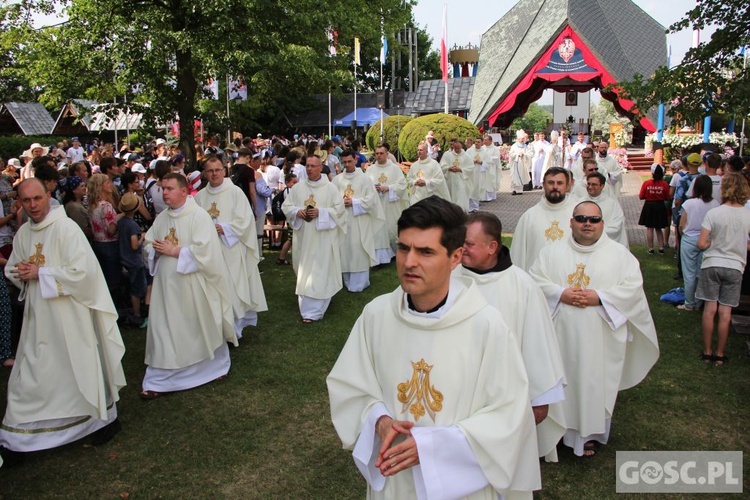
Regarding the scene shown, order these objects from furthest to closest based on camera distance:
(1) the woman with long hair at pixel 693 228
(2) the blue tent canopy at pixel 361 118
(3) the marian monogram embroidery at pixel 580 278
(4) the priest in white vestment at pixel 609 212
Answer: (2) the blue tent canopy at pixel 361 118 → (1) the woman with long hair at pixel 693 228 → (4) the priest in white vestment at pixel 609 212 → (3) the marian monogram embroidery at pixel 580 278

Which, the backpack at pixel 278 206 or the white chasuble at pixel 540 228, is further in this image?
the backpack at pixel 278 206

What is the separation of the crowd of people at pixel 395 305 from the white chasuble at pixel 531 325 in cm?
1

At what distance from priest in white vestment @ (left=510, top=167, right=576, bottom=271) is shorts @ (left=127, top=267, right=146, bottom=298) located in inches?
175

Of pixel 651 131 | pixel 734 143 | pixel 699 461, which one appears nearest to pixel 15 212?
pixel 699 461

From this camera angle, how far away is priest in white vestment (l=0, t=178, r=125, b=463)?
5141 mm

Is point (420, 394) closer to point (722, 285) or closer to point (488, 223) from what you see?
point (488, 223)

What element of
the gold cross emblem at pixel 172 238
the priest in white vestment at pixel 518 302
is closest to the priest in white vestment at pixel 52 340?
the gold cross emblem at pixel 172 238

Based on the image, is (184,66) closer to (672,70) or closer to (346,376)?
(672,70)

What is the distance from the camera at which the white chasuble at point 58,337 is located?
5.16 meters

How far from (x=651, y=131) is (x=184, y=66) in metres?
23.3

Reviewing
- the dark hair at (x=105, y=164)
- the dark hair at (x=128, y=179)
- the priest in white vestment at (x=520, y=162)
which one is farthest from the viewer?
the priest in white vestment at (x=520, y=162)

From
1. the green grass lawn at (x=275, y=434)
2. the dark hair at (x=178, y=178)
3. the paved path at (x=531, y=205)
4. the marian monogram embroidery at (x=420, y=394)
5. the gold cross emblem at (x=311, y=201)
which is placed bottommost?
the green grass lawn at (x=275, y=434)

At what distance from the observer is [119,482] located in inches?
193

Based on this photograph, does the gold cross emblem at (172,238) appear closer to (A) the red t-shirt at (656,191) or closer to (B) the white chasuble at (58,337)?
(B) the white chasuble at (58,337)
